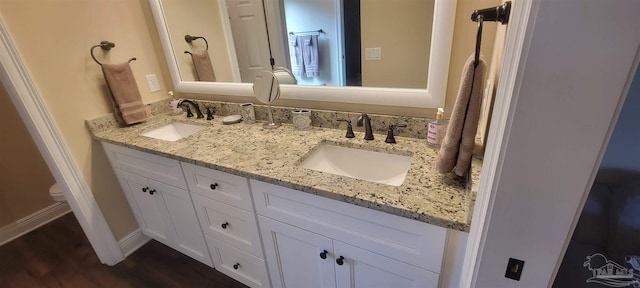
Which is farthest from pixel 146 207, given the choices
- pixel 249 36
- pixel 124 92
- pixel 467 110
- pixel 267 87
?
pixel 467 110

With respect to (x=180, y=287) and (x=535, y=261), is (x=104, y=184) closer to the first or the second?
(x=180, y=287)

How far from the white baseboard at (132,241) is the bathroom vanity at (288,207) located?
11.0 inches

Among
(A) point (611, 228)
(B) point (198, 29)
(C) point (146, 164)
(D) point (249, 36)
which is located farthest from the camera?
(B) point (198, 29)

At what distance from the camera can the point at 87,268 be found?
1728mm

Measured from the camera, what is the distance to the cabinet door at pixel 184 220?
1378mm

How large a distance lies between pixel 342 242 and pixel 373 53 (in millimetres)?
800

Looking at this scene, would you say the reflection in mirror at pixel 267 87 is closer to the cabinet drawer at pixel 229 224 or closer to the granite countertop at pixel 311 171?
the granite countertop at pixel 311 171

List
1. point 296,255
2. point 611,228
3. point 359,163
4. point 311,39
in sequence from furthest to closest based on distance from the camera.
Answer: point 311,39 → point 359,163 → point 296,255 → point 611,228

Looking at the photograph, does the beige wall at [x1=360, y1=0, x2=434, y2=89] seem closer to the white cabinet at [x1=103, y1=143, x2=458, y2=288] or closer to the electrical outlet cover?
the white cabinet at [x1=103, y1=143, x2=458, y2=288]

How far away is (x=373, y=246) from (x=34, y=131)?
1757 millimetres

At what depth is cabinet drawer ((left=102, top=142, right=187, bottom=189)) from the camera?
4.27 feet

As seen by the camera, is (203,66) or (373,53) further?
(203,66)

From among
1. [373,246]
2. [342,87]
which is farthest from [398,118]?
[373,246]
